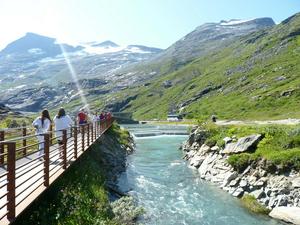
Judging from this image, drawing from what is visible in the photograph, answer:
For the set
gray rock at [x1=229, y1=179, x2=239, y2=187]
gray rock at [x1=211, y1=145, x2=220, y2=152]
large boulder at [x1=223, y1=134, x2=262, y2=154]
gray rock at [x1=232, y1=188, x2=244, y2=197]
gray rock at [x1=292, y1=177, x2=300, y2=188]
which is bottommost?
gray rock at [x1=232, y1=188, x2=244, y2=197]

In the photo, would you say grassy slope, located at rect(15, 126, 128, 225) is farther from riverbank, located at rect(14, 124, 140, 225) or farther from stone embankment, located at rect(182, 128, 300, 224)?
stone embankment, located at rect(182, 128, 300, 224)

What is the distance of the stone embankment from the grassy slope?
30.8 feet

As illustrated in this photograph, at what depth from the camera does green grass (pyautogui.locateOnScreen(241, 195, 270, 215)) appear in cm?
2323

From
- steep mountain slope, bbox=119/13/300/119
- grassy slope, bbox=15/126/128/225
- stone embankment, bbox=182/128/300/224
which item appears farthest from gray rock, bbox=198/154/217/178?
steep mountain slope, bbox=119/13/300/119

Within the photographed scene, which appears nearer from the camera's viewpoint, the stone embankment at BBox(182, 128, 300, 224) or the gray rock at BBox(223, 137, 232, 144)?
the stone embankment at BBox(182, 128, 300, 224)

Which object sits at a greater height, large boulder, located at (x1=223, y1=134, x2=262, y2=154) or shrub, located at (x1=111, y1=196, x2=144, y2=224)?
large boulder, located at (x1=223, y1=134, x2=262, y2=154)

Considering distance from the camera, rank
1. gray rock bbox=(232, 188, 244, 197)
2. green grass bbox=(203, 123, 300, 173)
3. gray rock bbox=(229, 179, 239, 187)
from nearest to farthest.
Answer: green grass bbox=(203, 123, 300, 173), gray rock bbox=(232, 188, 244, 197), gray rock bbox=(229, 179, 239, 187)

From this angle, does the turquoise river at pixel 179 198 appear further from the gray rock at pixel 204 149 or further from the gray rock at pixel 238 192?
the gray rock at pixel 204 149

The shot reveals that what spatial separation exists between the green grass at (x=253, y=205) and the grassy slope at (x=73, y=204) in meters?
8.25

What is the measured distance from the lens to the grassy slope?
45.3ft

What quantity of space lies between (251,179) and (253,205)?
4154mm

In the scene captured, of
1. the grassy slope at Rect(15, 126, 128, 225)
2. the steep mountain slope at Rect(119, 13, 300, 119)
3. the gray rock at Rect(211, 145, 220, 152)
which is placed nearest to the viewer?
the grassy slope at Rect(15, 126, 128, 225)

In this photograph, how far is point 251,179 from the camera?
27984 millimetres

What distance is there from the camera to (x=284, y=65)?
541 feet
